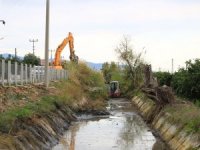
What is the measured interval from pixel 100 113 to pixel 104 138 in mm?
14893

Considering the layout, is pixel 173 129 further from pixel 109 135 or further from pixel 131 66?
pixel 131 66

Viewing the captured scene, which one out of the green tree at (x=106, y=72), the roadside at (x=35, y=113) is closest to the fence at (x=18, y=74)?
the roadside at (x=35, y=113)

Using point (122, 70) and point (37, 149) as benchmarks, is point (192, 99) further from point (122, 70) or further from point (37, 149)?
point (122, 70)

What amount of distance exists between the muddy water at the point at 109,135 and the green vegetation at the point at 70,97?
2092 millimetres

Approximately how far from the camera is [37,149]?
744 inches

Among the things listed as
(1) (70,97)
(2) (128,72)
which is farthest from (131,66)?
(1) (70,97)

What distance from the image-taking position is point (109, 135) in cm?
2791

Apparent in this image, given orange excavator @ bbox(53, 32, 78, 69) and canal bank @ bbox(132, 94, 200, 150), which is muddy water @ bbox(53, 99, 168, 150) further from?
orange excavator @ bbox(53, 32, 78, 69)

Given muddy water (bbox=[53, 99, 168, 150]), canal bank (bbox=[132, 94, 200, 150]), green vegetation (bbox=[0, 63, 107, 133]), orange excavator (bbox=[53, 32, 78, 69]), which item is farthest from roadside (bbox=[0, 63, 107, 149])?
orange excavator (bbox=[53, 32, 78, 69])

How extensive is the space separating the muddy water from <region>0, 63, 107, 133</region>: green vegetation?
6.86 ft

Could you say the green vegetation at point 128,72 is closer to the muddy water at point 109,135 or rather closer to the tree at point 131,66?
the tree at point 131,66

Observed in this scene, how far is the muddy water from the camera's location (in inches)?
924

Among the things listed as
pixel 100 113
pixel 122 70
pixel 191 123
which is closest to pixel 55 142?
pixel 191 123

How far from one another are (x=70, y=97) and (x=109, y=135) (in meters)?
13.4
